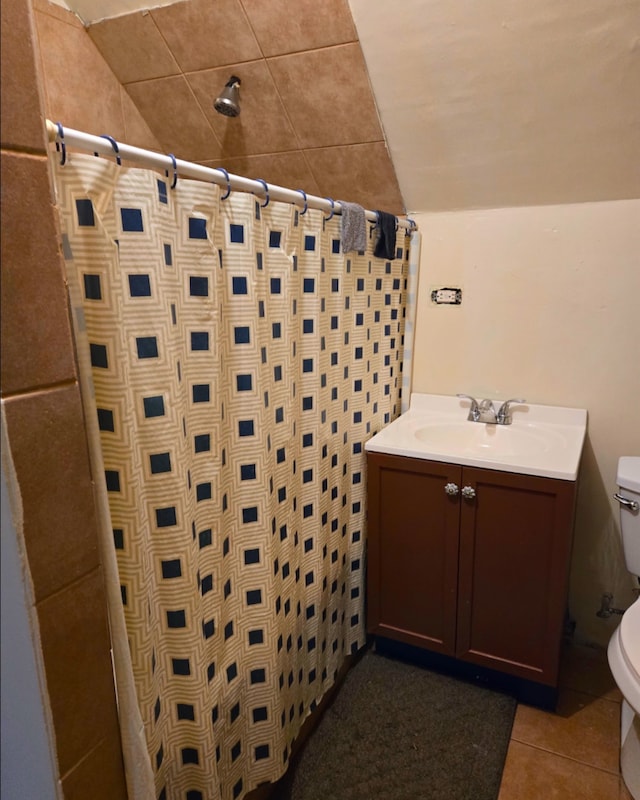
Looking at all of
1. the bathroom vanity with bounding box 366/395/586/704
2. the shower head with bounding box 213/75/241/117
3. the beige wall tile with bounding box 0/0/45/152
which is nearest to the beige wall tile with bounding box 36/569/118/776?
the beige wall tile with bounding box 0/0/45/152

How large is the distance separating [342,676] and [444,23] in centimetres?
212

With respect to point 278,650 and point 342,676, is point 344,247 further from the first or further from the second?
point 342,676

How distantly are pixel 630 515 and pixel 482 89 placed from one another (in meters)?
1.42

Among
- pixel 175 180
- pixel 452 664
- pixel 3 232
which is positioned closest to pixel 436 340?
pixel 452 664

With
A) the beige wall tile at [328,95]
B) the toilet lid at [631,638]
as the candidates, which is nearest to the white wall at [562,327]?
the beige wall tile at [328,95]

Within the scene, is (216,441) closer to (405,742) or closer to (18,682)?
(18,682)

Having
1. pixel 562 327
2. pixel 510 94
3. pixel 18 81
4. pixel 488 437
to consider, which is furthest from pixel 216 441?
pixel 562 327

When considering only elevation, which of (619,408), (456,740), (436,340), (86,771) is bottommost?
(456,740)

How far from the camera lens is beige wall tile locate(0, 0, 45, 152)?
1.69 feet

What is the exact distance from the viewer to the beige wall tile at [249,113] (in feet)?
5.45

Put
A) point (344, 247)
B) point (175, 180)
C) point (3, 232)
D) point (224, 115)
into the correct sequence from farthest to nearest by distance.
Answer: point (224, 115), point (344, 247), point (175, 180), point (3, 232)

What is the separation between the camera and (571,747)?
1.61 metres

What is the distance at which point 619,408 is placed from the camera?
1879 mm

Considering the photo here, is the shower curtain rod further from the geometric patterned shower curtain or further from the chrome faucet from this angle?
the chrome faucet
